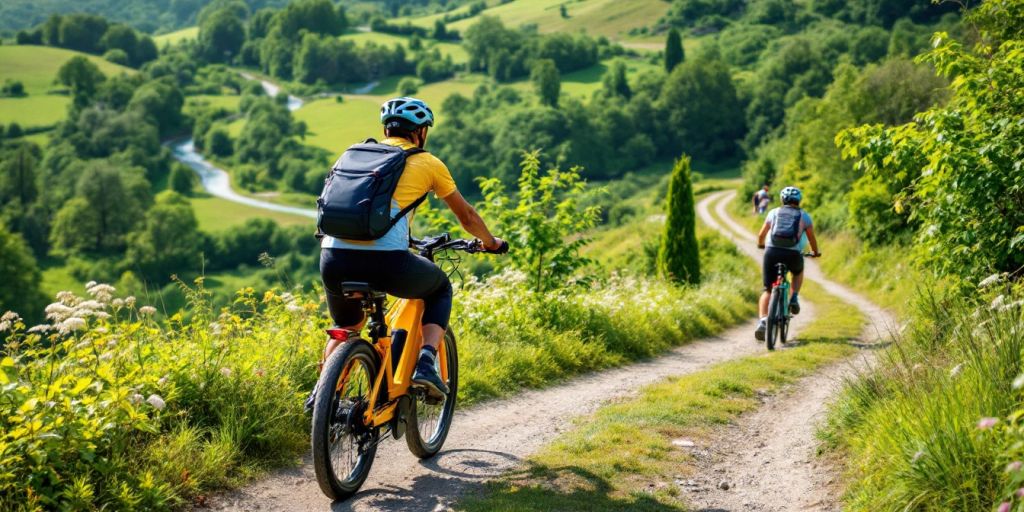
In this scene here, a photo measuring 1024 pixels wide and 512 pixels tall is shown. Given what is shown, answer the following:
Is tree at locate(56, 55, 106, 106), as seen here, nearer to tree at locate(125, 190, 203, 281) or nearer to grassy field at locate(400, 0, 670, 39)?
tree at locate(125, 190, 203, 281)

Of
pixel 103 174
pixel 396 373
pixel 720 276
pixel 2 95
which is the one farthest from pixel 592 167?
pixel 396 373

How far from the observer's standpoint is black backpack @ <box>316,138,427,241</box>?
4871mm

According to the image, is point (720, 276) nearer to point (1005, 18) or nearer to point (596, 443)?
point (1005, 18)

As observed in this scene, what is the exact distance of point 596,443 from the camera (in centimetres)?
660

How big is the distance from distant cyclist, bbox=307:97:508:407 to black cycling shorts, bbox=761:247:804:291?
805 centimetres

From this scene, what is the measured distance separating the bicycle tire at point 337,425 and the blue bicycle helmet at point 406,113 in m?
1.44

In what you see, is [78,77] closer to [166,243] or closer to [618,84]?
[166,243]

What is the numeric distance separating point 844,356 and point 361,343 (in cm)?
869

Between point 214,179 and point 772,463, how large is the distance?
378ft

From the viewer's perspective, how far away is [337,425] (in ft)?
16.8

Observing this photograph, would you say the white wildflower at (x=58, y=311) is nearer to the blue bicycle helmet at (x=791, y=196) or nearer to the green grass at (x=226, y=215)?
the blue bicycle helmet at (x=791, y=196)

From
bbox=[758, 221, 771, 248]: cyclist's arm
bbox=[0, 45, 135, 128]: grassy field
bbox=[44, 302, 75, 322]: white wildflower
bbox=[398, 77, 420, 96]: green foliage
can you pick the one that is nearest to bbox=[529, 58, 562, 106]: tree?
bbox=[398, 77, 420, 96]: green foliage

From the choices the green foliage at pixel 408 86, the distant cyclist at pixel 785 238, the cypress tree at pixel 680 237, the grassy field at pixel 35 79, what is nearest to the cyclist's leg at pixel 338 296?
the distant cyclist at pixel 785 238

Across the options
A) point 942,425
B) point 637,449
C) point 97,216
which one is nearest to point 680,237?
point 637,449
